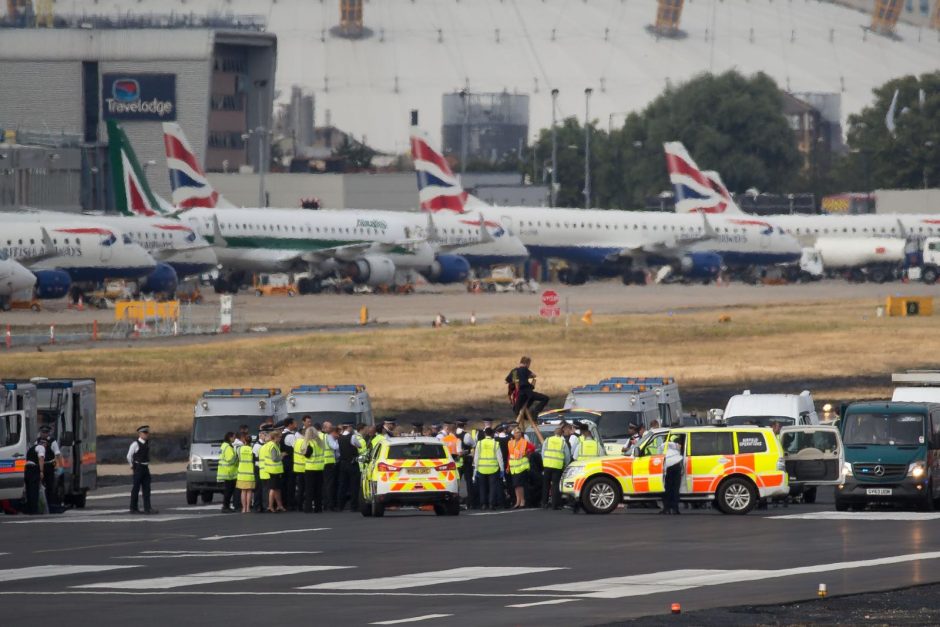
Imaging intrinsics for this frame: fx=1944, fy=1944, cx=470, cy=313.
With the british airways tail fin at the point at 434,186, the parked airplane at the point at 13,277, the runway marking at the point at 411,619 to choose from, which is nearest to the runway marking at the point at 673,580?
the runway marking at the point at 411,619

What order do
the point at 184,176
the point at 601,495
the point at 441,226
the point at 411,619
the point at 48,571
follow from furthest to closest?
the point at 184,176 → the point at 441,226 → the point at 601,495 → the point at 48,571 → the point at 411,619

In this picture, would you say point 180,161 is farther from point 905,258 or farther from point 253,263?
point 905,258

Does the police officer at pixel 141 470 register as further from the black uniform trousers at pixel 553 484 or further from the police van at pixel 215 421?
the black uniform trousers at pixel 553 484

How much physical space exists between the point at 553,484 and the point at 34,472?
8.89m

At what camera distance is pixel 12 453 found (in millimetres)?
31938

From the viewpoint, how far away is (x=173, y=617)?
64.0ft

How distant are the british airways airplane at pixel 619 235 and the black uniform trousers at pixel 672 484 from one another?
81.3 meters

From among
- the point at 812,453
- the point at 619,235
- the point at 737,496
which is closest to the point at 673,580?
the point at 737,496

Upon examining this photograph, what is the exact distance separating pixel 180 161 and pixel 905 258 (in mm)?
46845

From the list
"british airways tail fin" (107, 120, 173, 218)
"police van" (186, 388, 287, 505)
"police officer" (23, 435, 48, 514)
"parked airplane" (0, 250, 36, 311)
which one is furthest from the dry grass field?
"british airways tail fin" (107, 120, 173, 218)

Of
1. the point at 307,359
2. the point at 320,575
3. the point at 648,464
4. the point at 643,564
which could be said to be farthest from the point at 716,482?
the point at 307,359

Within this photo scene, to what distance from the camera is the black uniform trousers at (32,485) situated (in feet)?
108

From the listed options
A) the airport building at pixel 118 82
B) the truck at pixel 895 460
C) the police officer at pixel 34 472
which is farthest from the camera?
the airport building at pixel 118 82

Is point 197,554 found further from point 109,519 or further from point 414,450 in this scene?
point 109,519
